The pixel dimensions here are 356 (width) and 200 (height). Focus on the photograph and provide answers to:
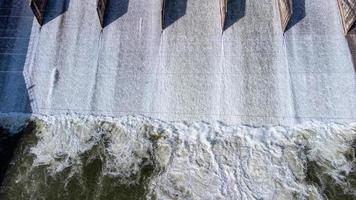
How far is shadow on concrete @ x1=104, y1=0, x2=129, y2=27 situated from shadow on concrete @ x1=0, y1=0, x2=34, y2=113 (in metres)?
2.95

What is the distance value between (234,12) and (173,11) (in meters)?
2.40

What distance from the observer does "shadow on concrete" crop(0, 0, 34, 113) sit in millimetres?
11805

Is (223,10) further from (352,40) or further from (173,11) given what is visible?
(352,40)

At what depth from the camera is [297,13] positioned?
13.5 m

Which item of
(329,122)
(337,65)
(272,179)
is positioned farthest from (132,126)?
(337,65)

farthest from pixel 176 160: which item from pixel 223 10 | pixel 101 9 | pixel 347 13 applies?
pixel 347 13

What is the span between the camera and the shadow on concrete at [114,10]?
13.4m

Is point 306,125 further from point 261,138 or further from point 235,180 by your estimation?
point 235,180

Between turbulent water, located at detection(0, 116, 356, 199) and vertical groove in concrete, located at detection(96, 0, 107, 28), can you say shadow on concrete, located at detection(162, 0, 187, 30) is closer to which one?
vertical groove in concrete, located at detection(96, 0, 107, 28)

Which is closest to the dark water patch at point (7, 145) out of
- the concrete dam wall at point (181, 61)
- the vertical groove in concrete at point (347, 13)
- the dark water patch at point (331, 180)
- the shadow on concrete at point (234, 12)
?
the concrete dam wall at point (181, 61)

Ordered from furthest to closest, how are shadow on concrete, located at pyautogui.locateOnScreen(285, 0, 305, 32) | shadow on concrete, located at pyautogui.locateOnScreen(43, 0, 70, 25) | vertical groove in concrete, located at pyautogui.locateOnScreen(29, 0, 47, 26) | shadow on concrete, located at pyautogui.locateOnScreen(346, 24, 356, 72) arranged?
shadow on concrete, located at pyautogui.locateOnScreen(43, 0, 70, 25)
shadow on concrete, located at pyautogui.locateOnScreen(285, 0, 305, 32)
vertical groove in concrete, located at pyautogui.locateOnScreen(29, 0, 47, 26)
shadow on concrete, located at pyautogui.locateOnScreen(346, 24, 356, 72)

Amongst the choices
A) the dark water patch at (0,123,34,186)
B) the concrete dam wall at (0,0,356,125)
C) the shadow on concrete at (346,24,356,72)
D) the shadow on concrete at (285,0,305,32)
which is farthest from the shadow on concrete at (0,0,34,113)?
the shadow on concrete at (346,24,356,72)

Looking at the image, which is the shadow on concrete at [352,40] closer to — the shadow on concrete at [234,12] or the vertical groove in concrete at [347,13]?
the vertical groove in concrete at [347,13]

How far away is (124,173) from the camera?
10648 millimetres
